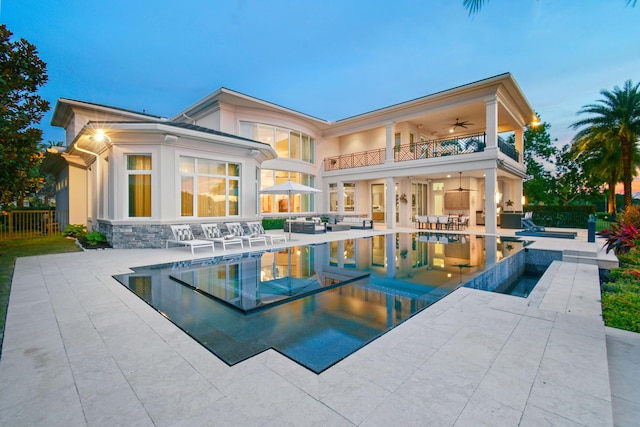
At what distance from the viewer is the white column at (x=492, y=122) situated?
46.3 feet

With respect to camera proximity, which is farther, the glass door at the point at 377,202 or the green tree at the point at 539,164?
the green tree at the point at 539,164

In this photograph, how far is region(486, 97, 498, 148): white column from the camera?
14.1 meters

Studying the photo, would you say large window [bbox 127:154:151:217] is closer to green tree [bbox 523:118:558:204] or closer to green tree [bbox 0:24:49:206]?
green tree [bbox 0:24:49:206]

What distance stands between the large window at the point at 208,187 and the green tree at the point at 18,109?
3975mm

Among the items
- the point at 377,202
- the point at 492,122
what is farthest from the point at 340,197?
the point at 492,122

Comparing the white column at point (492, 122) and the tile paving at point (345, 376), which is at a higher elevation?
the white column at point (492, 122)

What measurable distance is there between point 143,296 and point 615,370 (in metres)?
6.17

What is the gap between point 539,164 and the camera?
29.2 m

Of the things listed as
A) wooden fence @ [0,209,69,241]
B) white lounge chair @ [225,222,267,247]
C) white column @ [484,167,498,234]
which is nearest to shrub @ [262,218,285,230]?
white lounge chair @ [225,222,267,247]

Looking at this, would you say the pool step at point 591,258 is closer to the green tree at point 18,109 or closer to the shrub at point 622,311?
the shrub at point 622,311

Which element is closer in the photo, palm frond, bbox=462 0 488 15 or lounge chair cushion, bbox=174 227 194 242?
palm frond, bbox=462 0 488 15

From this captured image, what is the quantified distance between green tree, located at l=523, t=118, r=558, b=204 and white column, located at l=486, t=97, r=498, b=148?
17691 mm

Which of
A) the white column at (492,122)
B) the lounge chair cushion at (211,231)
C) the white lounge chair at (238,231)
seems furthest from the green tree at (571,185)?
the lounge chair cushion at (211,231)

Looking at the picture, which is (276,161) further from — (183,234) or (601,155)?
(601,155)
